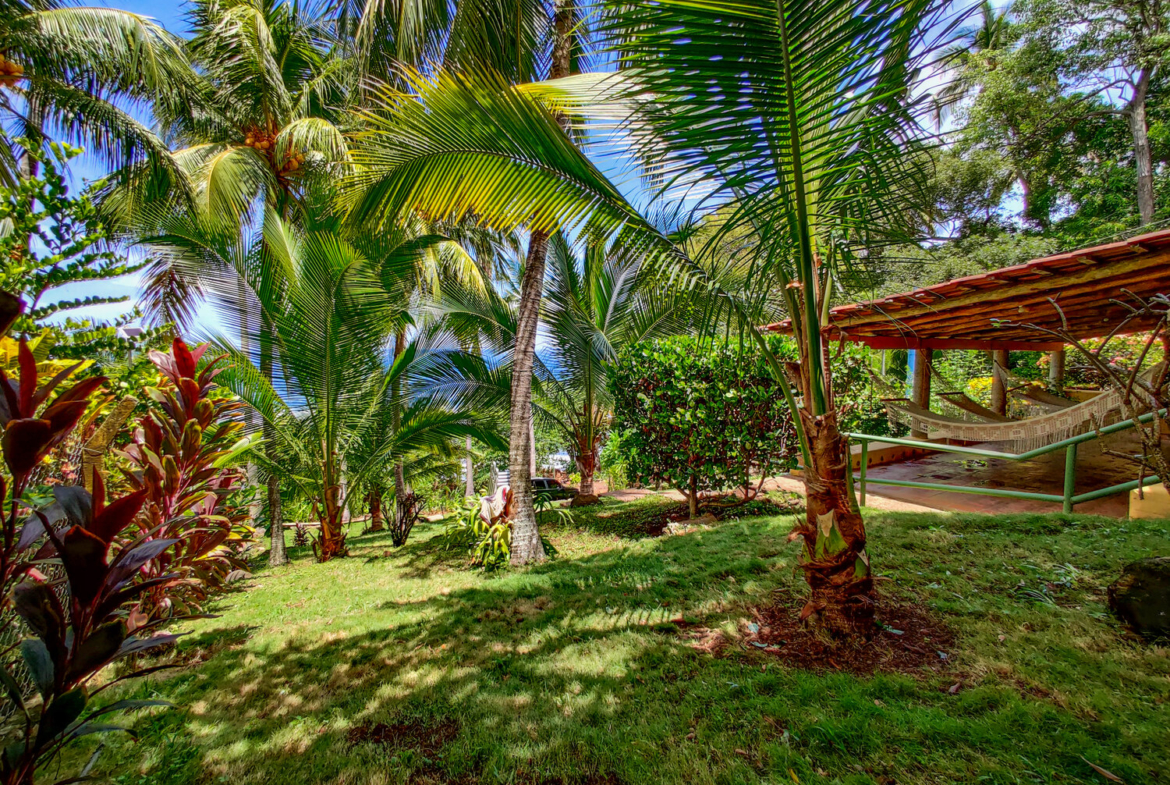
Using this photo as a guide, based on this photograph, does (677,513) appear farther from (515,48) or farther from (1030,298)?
(515,48)

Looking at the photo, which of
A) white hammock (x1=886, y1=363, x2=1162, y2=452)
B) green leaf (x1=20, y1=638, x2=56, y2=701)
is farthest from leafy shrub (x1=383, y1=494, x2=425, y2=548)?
white hammock (x1=886, y1=363, x2=1162, y2=452)

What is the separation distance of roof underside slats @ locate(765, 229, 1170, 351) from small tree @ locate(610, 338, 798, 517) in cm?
80

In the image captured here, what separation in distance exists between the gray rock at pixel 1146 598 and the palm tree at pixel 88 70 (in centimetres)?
1058

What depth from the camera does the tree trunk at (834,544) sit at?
7.91 feet

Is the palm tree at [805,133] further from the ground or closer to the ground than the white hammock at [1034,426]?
further from the ground

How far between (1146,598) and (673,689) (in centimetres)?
236

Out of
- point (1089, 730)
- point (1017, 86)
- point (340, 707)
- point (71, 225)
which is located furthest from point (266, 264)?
point (1017, 86)

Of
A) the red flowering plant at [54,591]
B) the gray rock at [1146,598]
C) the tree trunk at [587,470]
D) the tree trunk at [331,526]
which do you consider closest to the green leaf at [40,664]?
the red flowering plant at [54,591]

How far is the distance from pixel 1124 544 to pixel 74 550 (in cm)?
543

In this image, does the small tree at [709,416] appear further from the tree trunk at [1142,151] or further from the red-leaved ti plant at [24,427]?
the tree trunk at [1142,151]

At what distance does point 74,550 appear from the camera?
3.52 ft

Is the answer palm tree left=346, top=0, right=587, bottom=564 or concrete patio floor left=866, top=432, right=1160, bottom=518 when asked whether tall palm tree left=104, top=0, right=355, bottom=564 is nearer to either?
palm tree left=346, top=0, right=587, bottom=564

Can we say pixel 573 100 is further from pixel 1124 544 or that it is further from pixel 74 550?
pixel 1124 544

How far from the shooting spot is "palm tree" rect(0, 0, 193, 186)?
597 cm
